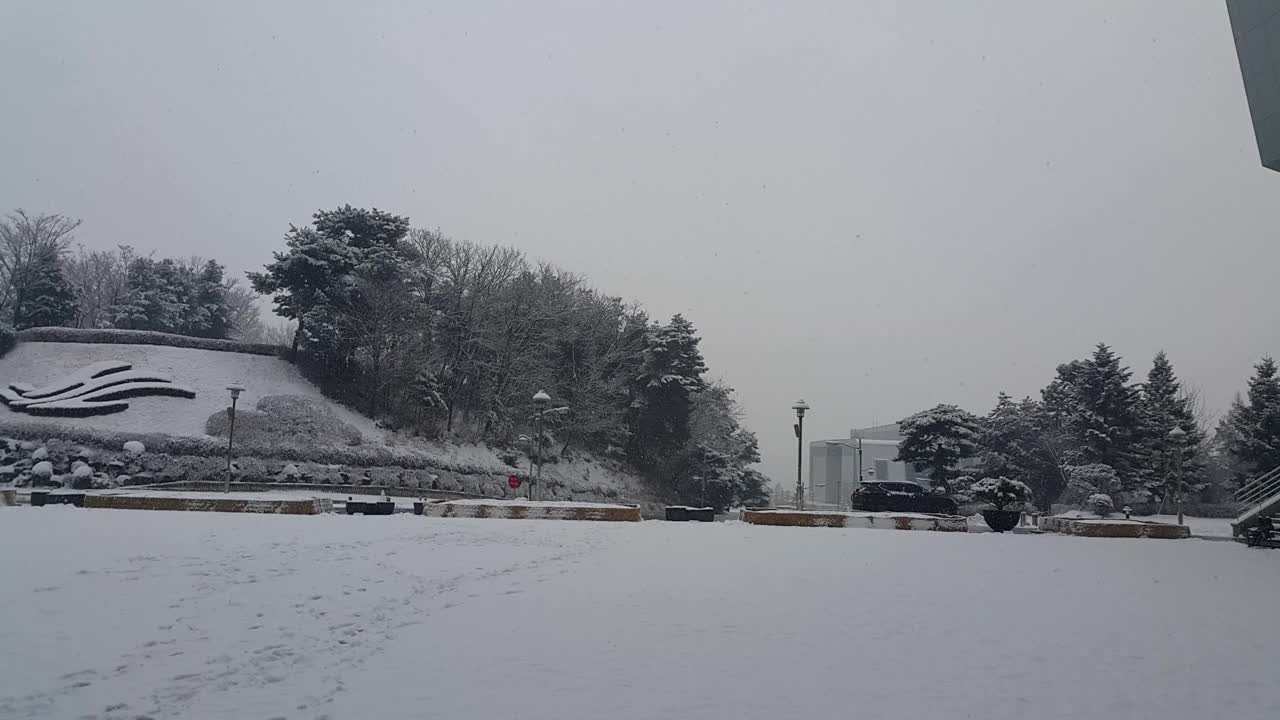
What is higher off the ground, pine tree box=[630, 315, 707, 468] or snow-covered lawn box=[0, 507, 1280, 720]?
pine tree box=[630, 315, 707, 468]

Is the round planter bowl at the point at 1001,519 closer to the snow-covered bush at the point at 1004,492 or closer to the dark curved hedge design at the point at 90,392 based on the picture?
the snow-covered bush at the point at 1004,492

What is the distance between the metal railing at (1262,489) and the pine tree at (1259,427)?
24856mm

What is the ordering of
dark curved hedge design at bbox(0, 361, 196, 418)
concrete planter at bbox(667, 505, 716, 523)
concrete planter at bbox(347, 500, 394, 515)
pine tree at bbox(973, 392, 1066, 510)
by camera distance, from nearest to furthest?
concrete planter at bbox(347, 500, 394, 515), concrete planter at bbox(667, 505, 716, 523), dark curved hedge design at bbox(0, 361, 196, 418), pine tree at bbox(973, 392, 1066, 510)

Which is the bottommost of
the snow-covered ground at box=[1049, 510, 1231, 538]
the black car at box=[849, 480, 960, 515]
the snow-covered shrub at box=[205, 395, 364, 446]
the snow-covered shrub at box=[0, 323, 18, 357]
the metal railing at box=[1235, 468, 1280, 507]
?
the snow-covered ground at box=[1049, 510, 1231, 538]

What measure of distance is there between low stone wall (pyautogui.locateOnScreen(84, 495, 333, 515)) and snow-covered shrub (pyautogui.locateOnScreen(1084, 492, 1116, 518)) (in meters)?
32.8

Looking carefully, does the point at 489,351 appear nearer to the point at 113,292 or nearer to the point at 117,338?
the point at 117,338

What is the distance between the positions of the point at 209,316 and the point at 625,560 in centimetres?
5071

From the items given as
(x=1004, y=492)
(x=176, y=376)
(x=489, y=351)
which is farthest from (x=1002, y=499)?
(x=176, y=376)

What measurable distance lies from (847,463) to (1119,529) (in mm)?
71698

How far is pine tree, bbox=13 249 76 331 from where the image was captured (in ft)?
140

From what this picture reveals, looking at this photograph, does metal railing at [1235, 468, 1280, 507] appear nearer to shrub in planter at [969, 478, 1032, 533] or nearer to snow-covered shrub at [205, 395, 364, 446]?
shrub in planter at [969, 478, 1032, 533]

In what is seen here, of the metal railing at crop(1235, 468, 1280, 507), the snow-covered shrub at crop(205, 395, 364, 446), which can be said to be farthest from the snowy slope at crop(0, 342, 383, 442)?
the metal railing at crop(1235, 468, 1280, 507)

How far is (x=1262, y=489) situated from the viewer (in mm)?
19344

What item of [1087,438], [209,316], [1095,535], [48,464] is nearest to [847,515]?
[1095,535]
